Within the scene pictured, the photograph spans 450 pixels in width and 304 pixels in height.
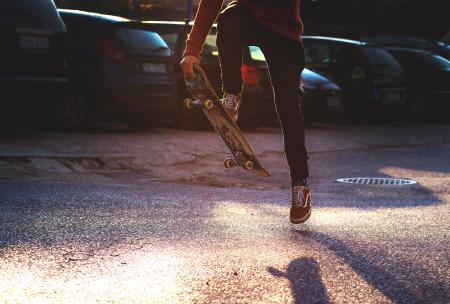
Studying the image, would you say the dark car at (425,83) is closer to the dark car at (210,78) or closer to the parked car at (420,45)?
the parked car at (420,45)

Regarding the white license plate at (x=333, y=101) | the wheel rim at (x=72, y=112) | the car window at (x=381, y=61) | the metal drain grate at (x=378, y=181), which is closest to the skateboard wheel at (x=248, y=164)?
the metal drain grate at (x=378, y=181)

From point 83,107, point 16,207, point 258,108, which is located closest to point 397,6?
point 258,108

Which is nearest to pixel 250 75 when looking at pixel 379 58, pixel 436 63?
pixel 379 58

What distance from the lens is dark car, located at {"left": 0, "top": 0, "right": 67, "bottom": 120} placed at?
10.5 meters

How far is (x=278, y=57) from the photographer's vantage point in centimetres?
527

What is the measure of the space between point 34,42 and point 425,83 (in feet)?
37.5

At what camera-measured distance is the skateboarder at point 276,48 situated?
17.2 ft

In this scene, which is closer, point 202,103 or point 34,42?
point 202,103

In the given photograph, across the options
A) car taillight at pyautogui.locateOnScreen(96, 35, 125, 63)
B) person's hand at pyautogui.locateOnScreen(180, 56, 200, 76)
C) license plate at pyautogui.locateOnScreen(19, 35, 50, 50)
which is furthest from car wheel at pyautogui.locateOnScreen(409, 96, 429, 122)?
person's hand at pyautogui.locateOnScreen(180, 56, 200, 76)

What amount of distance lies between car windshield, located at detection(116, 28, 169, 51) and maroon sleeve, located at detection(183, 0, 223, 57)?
7547 millimetres

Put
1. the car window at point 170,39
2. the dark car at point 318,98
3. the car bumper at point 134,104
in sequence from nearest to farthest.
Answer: the car bumper at point 134,104 → the car window at point 170,39 → the dark car at point 318,98

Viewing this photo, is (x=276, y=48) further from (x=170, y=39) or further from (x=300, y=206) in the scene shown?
(x=170, y=39)

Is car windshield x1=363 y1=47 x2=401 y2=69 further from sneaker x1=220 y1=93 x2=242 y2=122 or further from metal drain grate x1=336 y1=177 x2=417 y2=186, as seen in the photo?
sneaker x1=220 y1=93 x2=242 y2=122

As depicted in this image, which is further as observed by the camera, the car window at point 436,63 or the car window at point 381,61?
the car window at point 436,63
